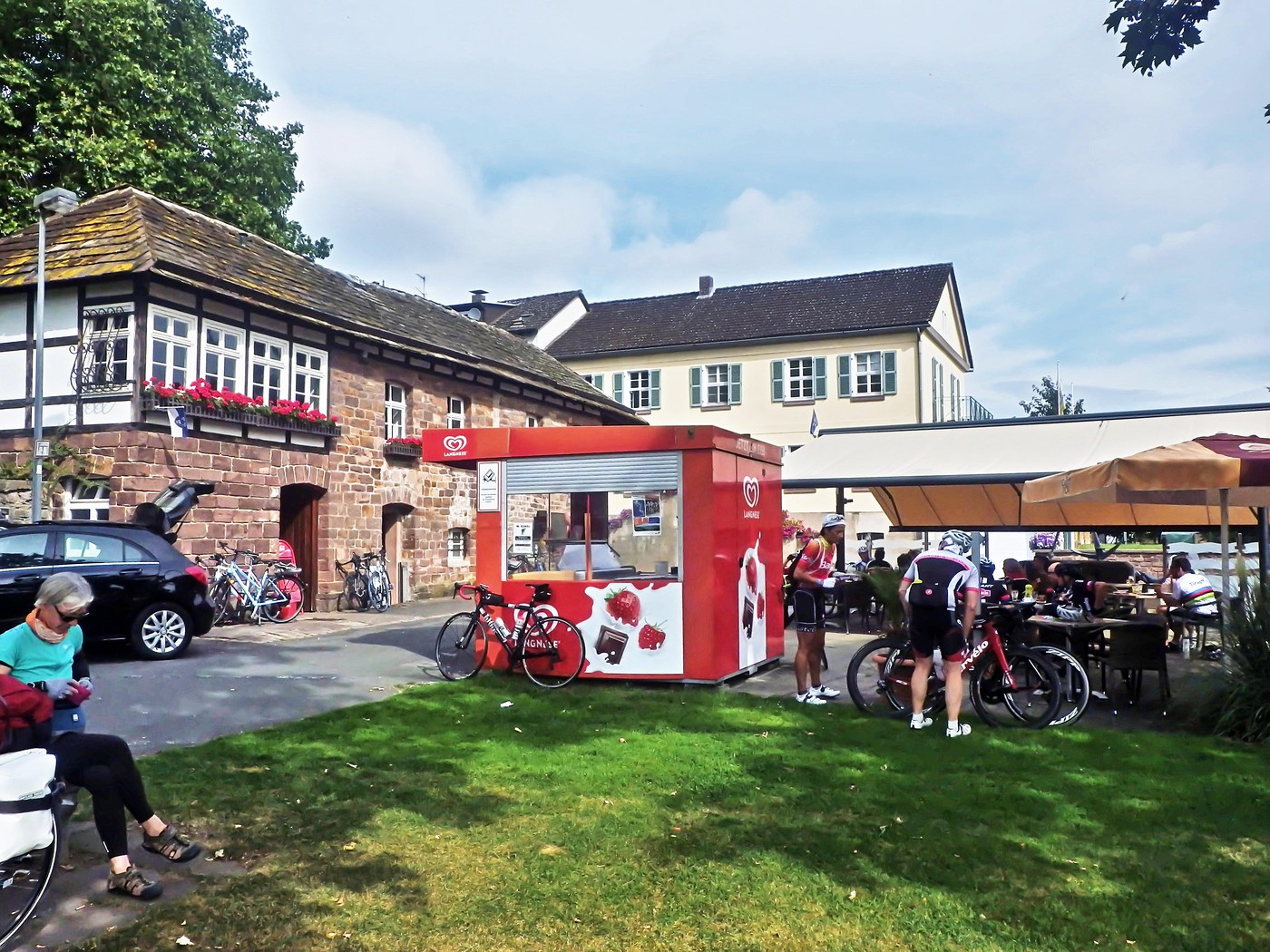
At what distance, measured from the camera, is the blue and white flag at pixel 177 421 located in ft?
51.0

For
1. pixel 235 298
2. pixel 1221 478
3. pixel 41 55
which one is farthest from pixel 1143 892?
pixel 41 55

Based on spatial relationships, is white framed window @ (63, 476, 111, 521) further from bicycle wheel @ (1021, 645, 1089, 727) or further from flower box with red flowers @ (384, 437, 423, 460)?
bicycle wheel @ (1021, 645, 1089, 727)

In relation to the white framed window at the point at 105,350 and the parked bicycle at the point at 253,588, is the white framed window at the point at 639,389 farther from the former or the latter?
the white framed window at the point at 105,350

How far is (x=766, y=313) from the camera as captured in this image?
4234cm

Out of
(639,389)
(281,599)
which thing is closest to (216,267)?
(281,599)

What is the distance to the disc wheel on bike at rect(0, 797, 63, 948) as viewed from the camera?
4.04 meters

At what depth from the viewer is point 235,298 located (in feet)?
55.7

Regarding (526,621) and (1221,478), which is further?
(526,621)

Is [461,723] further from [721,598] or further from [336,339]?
[336,339]

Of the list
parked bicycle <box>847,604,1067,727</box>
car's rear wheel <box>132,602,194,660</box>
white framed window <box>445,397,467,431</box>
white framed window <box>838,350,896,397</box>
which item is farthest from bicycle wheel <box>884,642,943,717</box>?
white framed window <box>838,350,896,397</box>

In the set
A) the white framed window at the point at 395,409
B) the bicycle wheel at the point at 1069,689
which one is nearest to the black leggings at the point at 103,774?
the bicycle wheel at the point at 1069,689

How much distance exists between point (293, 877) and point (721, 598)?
6.14 metres

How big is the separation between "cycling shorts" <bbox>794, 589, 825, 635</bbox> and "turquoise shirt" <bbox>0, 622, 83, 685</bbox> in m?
6.04

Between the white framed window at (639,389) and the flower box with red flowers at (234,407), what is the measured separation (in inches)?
965
